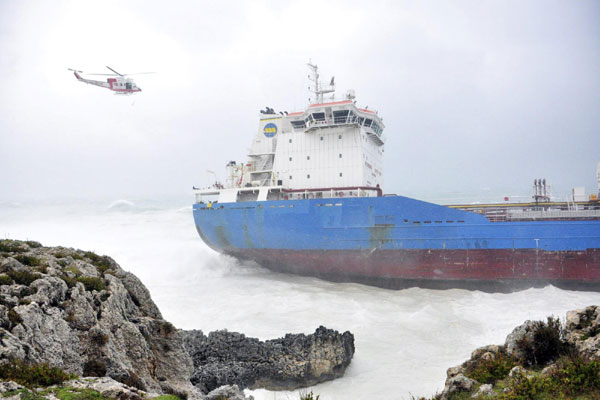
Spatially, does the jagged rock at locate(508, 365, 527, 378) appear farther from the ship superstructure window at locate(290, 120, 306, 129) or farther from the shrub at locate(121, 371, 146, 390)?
the ship superstructure window at locate(290, 120, 306, 129)

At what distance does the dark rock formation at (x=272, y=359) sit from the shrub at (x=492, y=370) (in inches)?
126

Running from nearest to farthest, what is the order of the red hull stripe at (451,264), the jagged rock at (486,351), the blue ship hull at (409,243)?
the jagged rock at (486,351), the red hull stripe at (451,264), the blue ship hull at (409,243)

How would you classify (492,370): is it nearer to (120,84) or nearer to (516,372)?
(516,372)

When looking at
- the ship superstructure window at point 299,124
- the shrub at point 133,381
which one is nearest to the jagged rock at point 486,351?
the shrub at point 133,381

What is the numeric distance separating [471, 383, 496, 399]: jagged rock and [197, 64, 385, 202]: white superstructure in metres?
12.4

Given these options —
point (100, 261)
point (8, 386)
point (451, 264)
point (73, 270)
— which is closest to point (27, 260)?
point (73, 270)

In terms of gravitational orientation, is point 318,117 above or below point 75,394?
above

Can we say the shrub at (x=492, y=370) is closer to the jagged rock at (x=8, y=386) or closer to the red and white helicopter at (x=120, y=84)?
the jagged rock at (x=8, y=386)

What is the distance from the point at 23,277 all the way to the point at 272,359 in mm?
4273

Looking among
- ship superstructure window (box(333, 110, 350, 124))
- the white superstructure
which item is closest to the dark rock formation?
the white superstructure

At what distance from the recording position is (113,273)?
5.00 m

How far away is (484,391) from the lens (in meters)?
3.81

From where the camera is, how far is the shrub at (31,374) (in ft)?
9.29

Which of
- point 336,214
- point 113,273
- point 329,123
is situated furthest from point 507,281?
point 113,273
